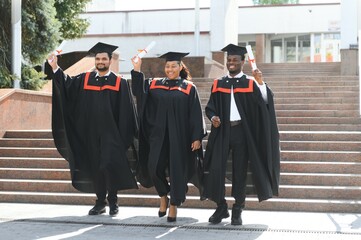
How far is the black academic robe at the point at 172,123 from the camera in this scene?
24.2 feet

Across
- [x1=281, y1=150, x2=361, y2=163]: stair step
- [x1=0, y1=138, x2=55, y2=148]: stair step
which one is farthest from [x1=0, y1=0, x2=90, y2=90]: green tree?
[x1=281, y1=150, x2=361, y2=163]: stair step

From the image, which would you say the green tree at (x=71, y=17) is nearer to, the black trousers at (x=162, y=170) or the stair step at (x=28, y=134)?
the stair step at (x=28, y=134)

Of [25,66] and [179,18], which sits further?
[179,18]

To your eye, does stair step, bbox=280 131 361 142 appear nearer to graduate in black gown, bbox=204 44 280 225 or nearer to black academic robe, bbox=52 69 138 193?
graduate in black gown, bbox=204 44 280 225

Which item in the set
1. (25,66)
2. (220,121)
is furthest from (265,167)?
(25,66)

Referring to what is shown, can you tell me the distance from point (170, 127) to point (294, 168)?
262 centimetres

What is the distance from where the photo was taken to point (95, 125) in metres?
7.83

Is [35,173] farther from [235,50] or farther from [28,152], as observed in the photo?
[235,50]

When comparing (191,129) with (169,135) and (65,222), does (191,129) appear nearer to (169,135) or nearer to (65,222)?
(169,135)

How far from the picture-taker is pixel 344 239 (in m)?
6.45

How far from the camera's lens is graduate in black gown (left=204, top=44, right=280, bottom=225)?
23.8 ft

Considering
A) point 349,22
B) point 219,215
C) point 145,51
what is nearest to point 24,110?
point 145,51

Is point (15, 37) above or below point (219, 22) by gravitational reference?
below

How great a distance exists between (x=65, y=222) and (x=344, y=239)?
319 cm
